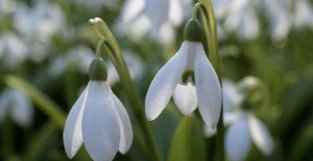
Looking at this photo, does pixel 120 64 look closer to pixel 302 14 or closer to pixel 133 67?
pixel 133 67

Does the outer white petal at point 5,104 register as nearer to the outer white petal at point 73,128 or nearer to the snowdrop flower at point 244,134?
the snowdrop flower at point 244,134

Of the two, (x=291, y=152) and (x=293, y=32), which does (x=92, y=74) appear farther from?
(x=293, y=32)

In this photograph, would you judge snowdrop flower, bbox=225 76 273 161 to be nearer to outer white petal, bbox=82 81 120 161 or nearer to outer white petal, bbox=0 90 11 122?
outer white petal, bbox=82 81 120 161

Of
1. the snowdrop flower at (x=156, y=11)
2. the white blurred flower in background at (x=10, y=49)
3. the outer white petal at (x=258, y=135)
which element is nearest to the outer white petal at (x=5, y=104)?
the white blurred flower in background at (x=10, y=49)

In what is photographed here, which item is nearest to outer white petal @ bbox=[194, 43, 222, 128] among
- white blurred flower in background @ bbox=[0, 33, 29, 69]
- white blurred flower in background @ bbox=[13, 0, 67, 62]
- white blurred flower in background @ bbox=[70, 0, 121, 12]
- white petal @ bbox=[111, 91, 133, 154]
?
white petal @ bbox=[111, 91, 133, 154]

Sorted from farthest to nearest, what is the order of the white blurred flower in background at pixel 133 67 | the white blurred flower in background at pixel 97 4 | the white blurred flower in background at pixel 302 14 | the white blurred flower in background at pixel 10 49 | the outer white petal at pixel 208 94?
the white blurred flower in background at pixel 97 4
the white blurred flower in background at pixel 302 14
the white blurred flower in background at pixel 10 49
the white blurred flower in background at pixel 133 67
the outer white petal at pixel 208 94

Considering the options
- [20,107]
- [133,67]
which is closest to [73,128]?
[20,107]
